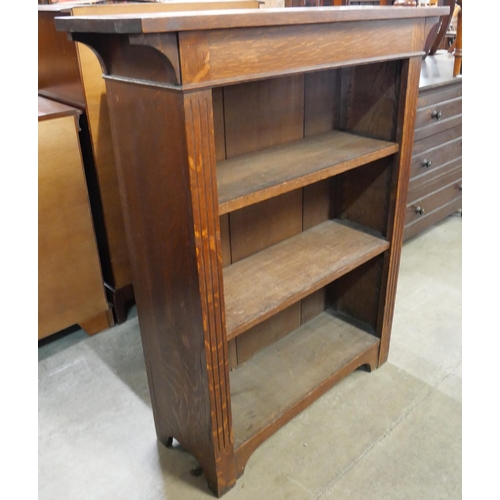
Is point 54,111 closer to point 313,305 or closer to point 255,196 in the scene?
point 255,196

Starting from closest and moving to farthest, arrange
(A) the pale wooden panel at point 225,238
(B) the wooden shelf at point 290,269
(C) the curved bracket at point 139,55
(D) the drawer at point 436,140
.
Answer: (C) the curved bracket at point 139,55 → (B) the wooden shelf at point 290,269 → (A) the pale wooden panel at point 225,238 → (D) the drawer at point 436,140

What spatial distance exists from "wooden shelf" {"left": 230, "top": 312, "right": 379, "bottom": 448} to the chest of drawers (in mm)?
1051

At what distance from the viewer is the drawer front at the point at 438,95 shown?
2.37 meters

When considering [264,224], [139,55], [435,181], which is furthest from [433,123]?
[139,55]

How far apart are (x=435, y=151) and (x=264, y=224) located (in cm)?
148

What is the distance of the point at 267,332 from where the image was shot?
184 centimetres

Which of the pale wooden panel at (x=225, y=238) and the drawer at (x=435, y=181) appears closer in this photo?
the pale wooden panel at (x=225, y=238)

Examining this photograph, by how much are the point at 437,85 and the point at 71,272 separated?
1.94 meters

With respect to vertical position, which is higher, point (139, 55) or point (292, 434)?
point (139, 55)

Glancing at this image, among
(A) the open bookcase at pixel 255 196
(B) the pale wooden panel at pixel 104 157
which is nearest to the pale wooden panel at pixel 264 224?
(A) the open bookcase at pixel 255 196

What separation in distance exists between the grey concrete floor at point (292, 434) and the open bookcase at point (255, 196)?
95mm

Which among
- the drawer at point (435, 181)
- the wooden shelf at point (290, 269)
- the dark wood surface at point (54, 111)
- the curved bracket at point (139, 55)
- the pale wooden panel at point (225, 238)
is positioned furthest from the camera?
the drawer at point (435, 181)

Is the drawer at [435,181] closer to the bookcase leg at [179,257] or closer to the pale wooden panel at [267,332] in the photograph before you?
the pale wooden panel at [267,332]

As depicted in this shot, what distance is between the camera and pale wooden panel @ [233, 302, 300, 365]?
5.81 ft
